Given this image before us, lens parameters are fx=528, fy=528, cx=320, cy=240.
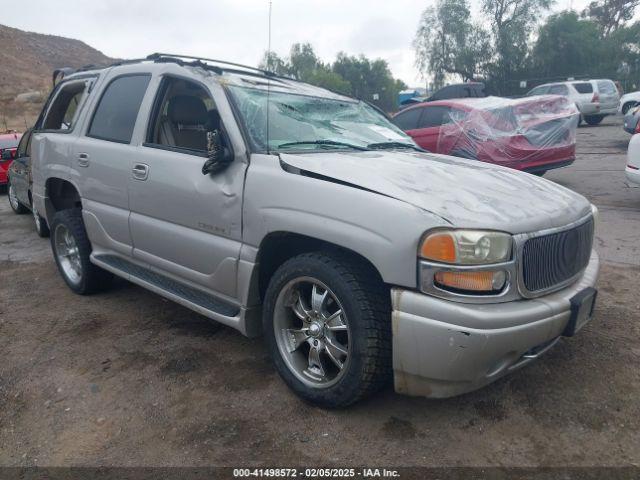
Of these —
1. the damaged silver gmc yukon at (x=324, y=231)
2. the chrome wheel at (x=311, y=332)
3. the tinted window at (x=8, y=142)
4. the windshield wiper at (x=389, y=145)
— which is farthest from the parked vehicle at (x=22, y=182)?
the chrome wheel at (x=311, y=332)

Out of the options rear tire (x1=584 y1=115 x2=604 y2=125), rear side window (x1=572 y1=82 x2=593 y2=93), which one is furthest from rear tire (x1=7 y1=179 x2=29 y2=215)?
rear tire (x1=584 y1=115 x2=604 y2=125)

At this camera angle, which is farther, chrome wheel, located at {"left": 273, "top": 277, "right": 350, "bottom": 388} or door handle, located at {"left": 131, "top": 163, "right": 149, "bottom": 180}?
door handle, located at {"left": 131, "top": 163, "right": 149, "bottom": 180}

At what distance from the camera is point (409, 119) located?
31.4 feet

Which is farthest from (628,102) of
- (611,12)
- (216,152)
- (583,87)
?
(611,12)

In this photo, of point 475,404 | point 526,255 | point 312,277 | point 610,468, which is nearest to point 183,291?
point 312,277

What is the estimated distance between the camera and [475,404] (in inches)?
112

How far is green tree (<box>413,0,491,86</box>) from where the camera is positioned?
117ft

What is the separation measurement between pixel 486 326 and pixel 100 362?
248cm

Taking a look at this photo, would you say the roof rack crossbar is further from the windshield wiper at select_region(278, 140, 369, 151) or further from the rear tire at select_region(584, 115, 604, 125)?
the rear tire at select_region(584, 115, 604, 125)

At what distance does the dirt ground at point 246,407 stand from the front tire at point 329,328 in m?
0.19

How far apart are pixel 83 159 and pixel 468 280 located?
3.32m

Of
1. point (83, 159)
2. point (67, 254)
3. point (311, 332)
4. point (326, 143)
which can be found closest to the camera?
point (311, 332)

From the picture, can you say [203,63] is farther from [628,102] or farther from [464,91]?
[628,102]

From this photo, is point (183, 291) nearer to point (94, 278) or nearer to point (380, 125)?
point (94, 278)
